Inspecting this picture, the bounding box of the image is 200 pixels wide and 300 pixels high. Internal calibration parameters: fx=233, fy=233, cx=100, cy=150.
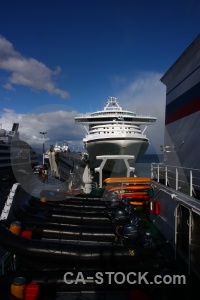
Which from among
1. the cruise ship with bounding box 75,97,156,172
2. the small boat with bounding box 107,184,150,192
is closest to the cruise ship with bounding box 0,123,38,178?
the cruise ship with bounding box 75,97,156,172

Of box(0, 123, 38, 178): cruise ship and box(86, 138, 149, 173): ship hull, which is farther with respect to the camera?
box(0, 123, 38, 178): cruise ship

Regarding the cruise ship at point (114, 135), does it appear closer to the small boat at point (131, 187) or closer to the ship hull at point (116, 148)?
the ship hull at point (116, 148)

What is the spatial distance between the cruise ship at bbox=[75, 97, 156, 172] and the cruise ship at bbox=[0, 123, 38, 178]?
17508mm

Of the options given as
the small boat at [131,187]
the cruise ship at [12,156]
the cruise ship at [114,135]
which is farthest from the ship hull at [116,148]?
the cruise ship at [12,156]

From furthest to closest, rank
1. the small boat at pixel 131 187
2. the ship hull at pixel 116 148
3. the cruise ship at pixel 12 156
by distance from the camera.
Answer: the cruise ship at pixel 12 156 < the ship hull at pixel 116 148 < the small boat at pixel 131 187

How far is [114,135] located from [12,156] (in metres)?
28.7

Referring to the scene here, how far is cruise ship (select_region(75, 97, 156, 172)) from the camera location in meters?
28.0

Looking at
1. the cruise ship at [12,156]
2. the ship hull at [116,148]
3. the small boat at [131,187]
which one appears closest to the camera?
the small boat at [131,187]

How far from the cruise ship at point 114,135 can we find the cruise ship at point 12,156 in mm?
17508

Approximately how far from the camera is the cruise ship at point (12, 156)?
4353 cm

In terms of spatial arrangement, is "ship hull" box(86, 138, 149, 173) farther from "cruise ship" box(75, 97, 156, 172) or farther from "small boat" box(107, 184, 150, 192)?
"small boat" box(107, 184, 150, 192)

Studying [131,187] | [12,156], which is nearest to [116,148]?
[131,187]

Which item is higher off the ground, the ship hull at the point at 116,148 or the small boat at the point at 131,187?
the ship hull at the point at 116,148

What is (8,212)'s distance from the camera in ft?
27.5
